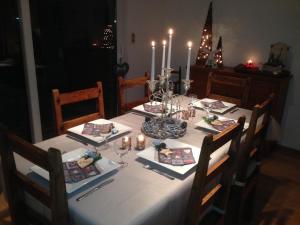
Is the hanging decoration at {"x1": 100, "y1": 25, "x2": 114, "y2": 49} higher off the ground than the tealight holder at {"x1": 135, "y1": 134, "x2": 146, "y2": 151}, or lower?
higher

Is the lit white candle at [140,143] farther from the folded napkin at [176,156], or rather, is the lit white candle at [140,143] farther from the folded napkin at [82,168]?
the folded napkin at [82,168]

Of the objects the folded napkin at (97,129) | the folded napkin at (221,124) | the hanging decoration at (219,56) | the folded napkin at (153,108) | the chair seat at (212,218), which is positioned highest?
the hanging decoration at (219,56)

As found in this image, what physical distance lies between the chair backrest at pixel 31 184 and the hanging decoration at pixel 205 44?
9.16 feet

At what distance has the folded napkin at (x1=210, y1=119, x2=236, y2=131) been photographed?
182cm

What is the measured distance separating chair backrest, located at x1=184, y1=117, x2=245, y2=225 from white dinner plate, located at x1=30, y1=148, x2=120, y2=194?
0.41 m

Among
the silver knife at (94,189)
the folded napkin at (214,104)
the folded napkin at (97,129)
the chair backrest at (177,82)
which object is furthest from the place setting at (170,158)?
the chair backrest at (177,82)

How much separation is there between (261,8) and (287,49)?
584 millimetres

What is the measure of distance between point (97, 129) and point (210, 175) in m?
0.82

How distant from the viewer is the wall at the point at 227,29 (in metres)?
3.07

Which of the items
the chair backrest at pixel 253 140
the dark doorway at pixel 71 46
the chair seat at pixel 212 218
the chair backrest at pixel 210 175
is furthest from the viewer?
the dark doorway at pixel 71 46

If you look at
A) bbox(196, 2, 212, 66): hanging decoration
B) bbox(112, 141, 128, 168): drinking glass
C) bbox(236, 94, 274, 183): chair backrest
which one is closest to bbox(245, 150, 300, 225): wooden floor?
bbox(236, 94, 274, 183): chair backrest

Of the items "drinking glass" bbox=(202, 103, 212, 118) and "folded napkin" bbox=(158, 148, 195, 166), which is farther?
"drinking glass" bbox=(202, 103, 212, 118)

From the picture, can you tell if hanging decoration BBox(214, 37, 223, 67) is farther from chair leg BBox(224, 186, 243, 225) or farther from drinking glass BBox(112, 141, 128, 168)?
drinking glass BBox(112, 141, 128, 168)

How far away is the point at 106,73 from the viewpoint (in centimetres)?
355
